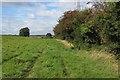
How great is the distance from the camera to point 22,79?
5738 mm

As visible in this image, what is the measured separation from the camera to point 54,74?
21.1ft

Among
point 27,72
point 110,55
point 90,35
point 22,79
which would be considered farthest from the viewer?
point 90,35

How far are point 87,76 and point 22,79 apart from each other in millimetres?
2392

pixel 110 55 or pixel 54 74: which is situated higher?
pixel 110 55

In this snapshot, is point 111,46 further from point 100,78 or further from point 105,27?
point 100,78

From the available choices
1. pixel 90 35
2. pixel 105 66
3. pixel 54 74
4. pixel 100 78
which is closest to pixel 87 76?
pixel 100 78

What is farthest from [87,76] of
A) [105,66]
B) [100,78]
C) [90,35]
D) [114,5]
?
[90,35]

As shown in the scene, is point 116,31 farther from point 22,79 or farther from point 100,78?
point 22,79

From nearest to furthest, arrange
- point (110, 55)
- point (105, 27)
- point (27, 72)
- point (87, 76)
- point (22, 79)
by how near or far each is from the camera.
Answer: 1. point (22, 79)
2. point (87, 76)
3. point (27, 72)
4. point (105, 27)
5. point (110, 55)

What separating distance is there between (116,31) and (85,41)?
6683 millimetres

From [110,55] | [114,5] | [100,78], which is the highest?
[114,5]

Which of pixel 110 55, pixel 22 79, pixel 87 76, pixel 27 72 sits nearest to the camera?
pixel 22 79

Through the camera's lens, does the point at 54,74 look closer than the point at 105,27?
Yes

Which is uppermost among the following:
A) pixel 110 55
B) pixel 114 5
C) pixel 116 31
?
pixel 114 5
